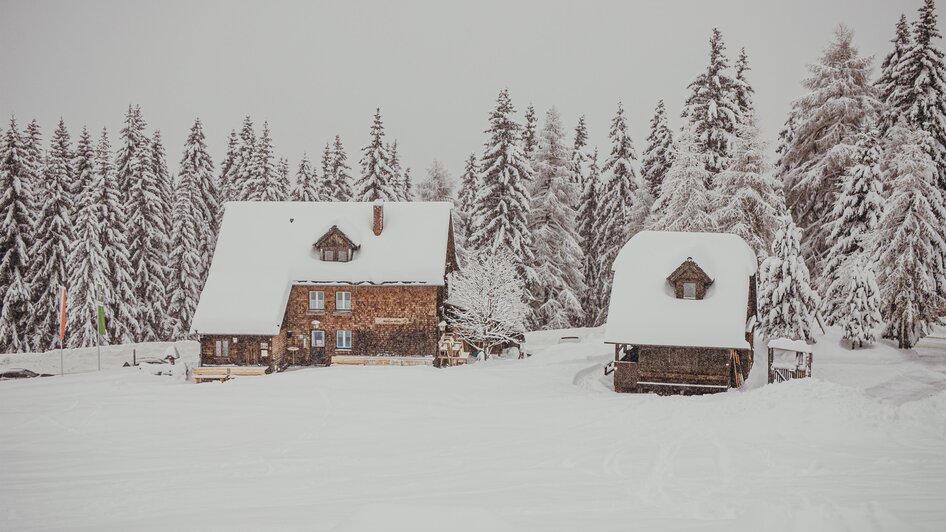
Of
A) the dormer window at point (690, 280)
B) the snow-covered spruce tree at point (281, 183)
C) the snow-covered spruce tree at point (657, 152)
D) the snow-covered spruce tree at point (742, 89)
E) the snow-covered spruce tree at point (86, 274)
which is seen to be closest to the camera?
the dormer window at point (690, 280)

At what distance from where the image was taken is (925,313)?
30812 millimetres

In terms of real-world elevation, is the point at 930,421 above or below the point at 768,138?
below

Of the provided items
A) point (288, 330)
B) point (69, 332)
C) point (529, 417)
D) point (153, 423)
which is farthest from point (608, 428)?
point (69, 332)

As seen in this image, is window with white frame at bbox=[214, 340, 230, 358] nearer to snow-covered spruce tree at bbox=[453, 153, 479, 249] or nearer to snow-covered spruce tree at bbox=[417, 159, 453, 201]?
snow-covered spruce tree at bbox=[453, 153, 479, 249]

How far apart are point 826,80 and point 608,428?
1138 inches

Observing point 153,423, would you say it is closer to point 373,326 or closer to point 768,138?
point 373,326

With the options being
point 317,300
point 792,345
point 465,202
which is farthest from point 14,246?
point 792,345

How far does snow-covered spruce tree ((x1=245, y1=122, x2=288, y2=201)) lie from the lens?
163 feet

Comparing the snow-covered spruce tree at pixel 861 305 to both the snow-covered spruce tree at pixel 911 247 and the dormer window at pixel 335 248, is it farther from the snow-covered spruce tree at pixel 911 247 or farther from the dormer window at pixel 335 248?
the dormer window at pixel 335 248

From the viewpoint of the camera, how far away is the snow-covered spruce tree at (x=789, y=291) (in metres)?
30.5

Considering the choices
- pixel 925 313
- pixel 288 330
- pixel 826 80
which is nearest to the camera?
pixel 925 313

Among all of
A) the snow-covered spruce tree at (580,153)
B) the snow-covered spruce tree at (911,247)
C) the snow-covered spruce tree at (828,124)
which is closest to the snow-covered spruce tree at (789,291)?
the snow-covered spruce tree at (911,247)

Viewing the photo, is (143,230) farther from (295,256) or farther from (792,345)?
(792,345)

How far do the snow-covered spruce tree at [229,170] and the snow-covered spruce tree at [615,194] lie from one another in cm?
2966
